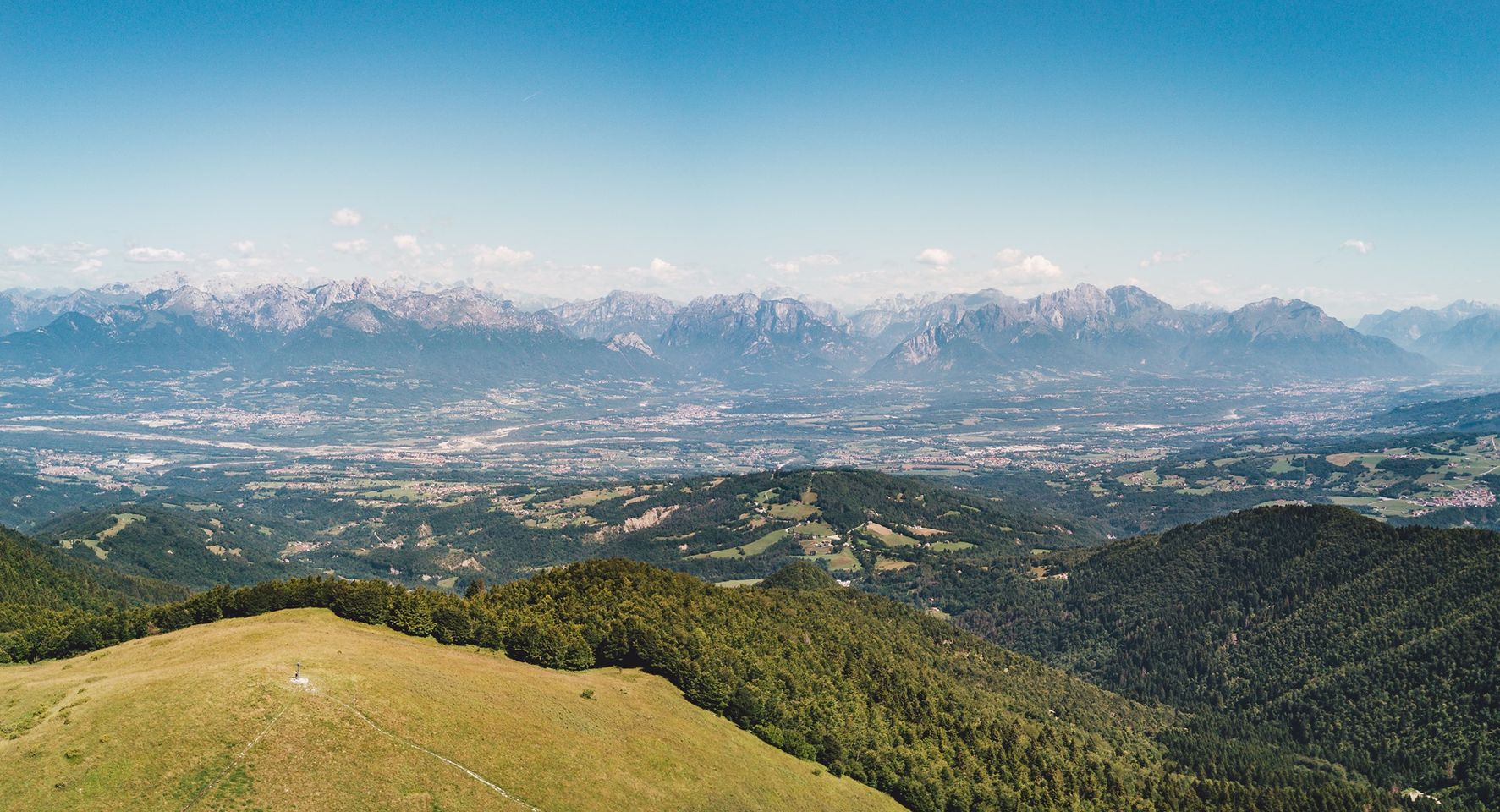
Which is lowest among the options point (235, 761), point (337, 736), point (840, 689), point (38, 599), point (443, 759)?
point (38, 599)

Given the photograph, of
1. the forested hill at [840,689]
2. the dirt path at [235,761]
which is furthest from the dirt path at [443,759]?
the forested hill at [840,689]

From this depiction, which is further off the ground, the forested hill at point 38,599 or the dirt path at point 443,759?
the dirt path at point 443,759

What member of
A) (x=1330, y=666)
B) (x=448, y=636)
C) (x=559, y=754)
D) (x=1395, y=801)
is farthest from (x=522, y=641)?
(x=1330, y=666)

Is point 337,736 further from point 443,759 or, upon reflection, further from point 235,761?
point 443,759

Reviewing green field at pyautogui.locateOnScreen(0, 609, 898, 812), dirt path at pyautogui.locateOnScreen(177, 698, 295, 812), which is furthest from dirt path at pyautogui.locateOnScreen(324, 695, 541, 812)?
dirt path at pyautogui.locateOnScreen(177, 698, 295, 812)

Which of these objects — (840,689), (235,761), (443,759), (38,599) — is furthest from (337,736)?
(38,599)

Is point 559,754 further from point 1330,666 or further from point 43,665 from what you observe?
point 1330,666

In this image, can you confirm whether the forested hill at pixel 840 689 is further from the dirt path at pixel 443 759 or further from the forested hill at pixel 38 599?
the dirt path at pixel 443 759

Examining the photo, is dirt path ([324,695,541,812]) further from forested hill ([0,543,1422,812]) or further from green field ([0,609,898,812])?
forested hill ([0,543,1422,812])
